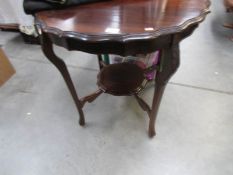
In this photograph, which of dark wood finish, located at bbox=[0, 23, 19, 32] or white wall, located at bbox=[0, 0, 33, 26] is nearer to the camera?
white wall, located at bbox=[0, 0, 33, 26]

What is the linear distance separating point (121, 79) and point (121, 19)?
55 centimetres

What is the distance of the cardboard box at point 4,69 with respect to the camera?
64.1 inches

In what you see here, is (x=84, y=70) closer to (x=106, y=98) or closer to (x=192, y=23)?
(x=106, y=98)

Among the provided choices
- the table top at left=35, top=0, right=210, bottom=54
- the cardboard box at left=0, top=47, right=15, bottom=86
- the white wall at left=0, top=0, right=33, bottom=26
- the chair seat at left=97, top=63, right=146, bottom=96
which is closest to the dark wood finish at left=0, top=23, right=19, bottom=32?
the white wall at left=0, top=0, right=33, bottom=26

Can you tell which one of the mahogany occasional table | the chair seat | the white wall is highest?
the mahogany occasional table

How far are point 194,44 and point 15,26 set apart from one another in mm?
1991

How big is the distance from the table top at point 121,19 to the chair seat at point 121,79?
19.8 inches

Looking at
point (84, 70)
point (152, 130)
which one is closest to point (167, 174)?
point (152, 130)

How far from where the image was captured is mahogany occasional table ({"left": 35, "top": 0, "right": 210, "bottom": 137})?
677mm

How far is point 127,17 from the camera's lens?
0.77 m

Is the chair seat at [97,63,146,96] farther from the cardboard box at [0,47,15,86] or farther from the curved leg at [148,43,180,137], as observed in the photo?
the cardboard box at [0,47,15,86]

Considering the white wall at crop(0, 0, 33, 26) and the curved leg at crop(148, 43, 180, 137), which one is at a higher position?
the curved leg at crop(148, 43, 180, 137)

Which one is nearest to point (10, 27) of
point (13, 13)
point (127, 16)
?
point (13, 13)

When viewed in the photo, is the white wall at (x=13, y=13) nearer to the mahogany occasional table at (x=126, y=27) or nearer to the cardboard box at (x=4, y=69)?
the cardboard box at (x=4, y=69)
